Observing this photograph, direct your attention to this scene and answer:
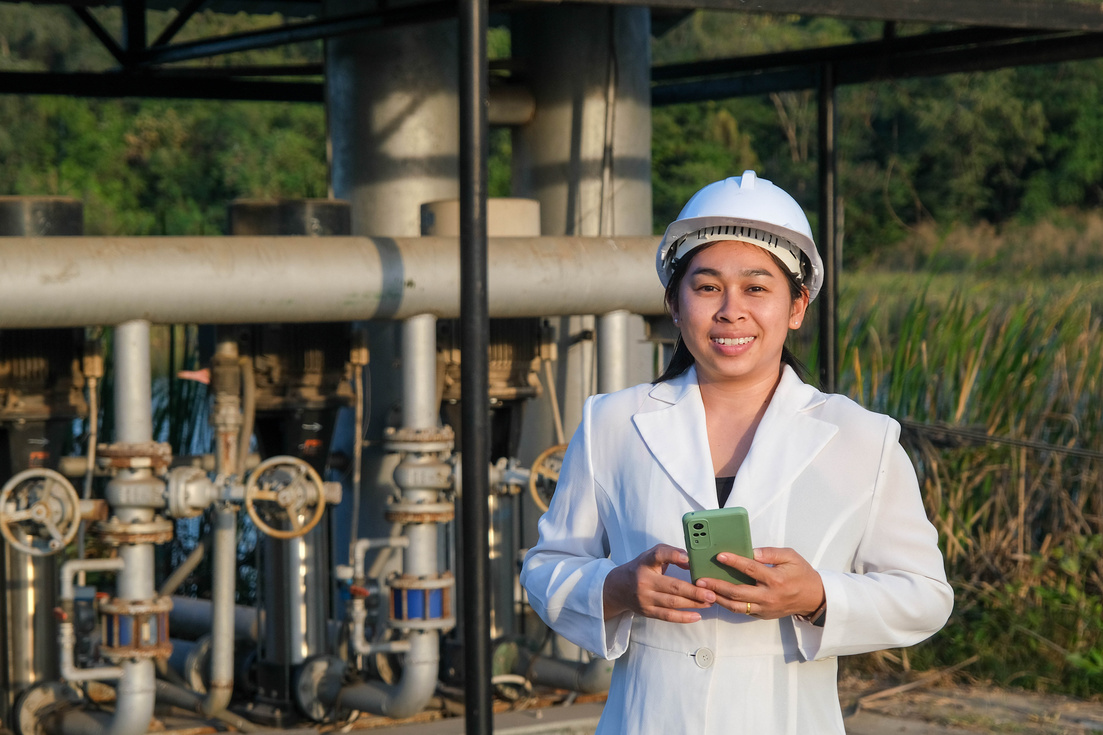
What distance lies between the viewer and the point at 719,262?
5.70 ft

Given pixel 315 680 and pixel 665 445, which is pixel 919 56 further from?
pixel 665 445

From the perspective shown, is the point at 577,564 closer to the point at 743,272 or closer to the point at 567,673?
the point at 743,272

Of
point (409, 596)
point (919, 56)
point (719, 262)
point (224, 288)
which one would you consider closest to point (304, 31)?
point (224, 288)

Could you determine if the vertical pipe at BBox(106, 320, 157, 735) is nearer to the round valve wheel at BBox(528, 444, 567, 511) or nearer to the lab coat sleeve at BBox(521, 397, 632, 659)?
the round valve wheel at BBox(528, 444, 567, 511)

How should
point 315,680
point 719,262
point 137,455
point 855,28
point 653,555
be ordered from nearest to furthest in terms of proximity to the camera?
point 653,555, point 719,262, point 137,455, point 315,680, point 855,28

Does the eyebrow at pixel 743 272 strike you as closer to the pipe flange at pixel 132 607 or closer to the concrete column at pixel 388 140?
the pipe flange at pixel 132 607

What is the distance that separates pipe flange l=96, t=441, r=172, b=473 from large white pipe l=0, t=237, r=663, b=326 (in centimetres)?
32

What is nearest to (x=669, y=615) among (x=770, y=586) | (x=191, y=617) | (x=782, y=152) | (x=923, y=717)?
(x=770, y=586)

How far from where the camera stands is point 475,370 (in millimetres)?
3078

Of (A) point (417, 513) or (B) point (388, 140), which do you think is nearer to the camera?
(A) point (417, 513)

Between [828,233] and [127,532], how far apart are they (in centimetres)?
249

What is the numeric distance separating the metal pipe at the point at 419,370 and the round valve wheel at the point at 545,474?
13.2 inches

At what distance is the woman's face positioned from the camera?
5.67 ft

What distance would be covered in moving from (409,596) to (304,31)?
5.60 ft
